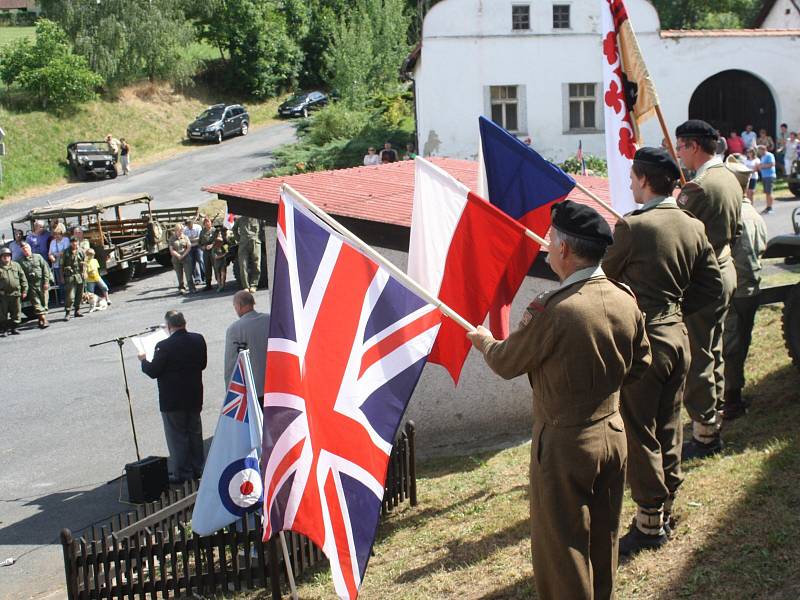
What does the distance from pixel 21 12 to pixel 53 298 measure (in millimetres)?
54230

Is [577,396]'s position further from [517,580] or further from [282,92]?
[282,92]

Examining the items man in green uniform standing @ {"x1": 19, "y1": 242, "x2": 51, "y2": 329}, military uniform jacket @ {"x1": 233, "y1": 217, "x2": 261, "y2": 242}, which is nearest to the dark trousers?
man in green uniform standing @ {"x1": 19, "y1": 242, "x2": 51, "y2": 329}

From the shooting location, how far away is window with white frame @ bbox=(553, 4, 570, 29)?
104ft

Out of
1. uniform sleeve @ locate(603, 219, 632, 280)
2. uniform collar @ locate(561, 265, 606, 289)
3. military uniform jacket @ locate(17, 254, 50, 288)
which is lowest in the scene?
military uniform jacket @ locate(17, 254, 50, 288)

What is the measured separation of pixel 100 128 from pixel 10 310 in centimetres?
2990

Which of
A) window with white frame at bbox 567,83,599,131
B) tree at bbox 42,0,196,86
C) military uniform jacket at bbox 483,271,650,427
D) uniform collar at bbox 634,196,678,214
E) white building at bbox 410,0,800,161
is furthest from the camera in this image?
tree at bbox 42,0,196,86

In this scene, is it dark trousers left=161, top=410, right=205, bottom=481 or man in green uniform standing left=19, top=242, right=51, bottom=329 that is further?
man in green uniform standing left=19, top=242, right=51, bottom=329

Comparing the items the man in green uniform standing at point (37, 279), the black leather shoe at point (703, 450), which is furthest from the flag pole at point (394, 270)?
the man in green uniform standing at point (37, 279)

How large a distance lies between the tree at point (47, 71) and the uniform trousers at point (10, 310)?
29.5 m

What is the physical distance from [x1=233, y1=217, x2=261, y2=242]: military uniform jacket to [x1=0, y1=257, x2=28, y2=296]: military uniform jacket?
14.3 feet

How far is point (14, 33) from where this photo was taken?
62.7m

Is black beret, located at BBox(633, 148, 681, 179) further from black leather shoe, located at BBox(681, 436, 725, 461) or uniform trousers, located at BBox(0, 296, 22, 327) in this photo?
uniform trousers, located at BBox(0, 296, 22, 327)

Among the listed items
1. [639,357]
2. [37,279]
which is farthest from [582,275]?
[37,279]

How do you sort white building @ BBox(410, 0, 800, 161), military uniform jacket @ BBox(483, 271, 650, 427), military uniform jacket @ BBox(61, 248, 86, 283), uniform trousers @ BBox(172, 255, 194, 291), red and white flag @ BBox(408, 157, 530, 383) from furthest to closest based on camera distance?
white building @ BBox(410, 0, 800, 161) → uniform trousers @ BBox(172, 255, 194, 291) → military uniform jacket @ BBox(61, 248, 86, 283) → red and white flag @ BBox(408, 157, 530, 383) → military uniform jacket @ BBox(483, 271, 650, 427)
